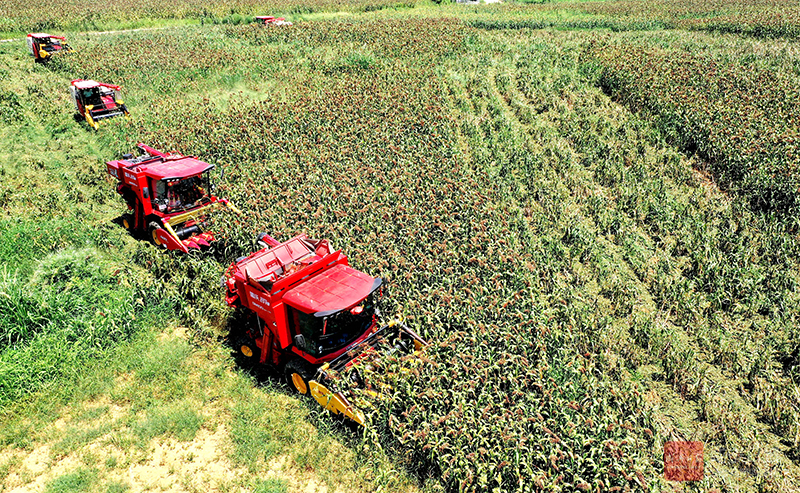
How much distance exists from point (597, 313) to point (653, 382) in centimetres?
186

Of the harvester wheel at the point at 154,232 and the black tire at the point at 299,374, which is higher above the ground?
the harvester wheel at the point at 154,232

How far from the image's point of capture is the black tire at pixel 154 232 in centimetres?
1362

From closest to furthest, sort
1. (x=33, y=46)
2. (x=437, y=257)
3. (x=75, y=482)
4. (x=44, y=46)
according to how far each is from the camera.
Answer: (x=75, y=482)
(x=437, y=257)
(x=33, y=46)
(x=44, y=46)

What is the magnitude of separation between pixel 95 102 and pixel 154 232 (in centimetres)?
1192

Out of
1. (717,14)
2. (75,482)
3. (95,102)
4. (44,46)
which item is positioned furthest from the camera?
(717,14)

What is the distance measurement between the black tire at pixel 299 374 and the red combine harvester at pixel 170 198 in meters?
5.56

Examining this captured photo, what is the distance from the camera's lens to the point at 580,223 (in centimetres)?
1427

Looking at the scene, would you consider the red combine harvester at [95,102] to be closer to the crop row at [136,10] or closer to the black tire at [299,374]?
the black tire at [299,374]

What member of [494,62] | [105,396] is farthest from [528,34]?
[105,396]

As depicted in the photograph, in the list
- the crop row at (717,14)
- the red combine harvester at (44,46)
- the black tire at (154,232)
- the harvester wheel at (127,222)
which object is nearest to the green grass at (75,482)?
the black tire at (154,232)

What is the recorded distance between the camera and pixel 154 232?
14.0m

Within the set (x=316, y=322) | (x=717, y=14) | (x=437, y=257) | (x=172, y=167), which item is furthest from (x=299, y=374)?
(x=717, y=14)

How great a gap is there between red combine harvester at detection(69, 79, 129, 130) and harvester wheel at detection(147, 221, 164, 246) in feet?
33.2

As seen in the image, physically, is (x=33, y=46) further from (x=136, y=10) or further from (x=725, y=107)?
(x=725, y=107)
